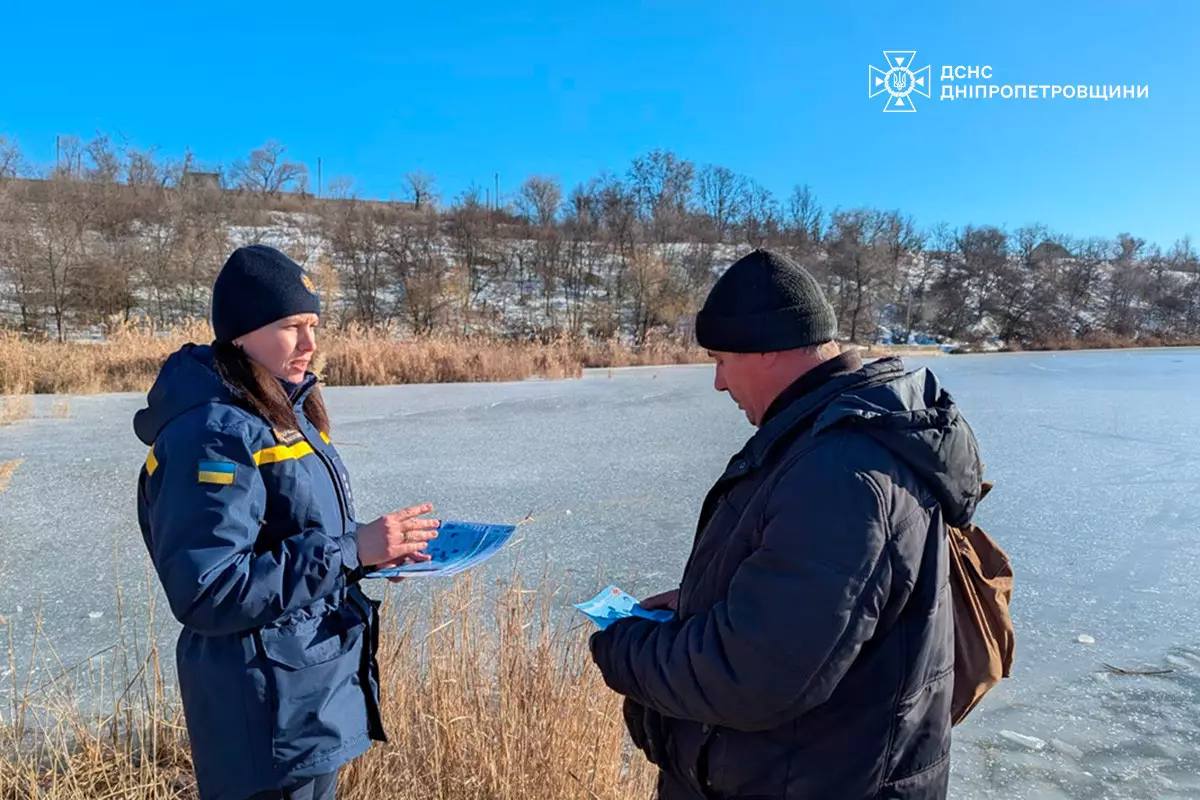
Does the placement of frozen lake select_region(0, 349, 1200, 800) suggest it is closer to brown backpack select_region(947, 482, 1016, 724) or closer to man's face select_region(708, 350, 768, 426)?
brown backpack select_region(947, 482, 1016, 724)

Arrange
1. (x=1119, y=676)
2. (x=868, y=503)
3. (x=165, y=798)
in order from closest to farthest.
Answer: (x=868, y=503), (x=165, y=798), (x=1119, y=676)

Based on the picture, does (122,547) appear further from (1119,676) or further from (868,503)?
(1119,676)

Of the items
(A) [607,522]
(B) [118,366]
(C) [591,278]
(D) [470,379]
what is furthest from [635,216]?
(A) [607,522]

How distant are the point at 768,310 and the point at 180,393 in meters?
0.93

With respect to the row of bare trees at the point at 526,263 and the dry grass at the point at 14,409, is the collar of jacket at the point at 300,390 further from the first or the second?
the row of bare trees at the point at 526,263

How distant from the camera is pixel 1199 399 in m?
10.6

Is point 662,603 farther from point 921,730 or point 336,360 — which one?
point 336,360

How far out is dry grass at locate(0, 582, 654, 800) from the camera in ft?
5.74

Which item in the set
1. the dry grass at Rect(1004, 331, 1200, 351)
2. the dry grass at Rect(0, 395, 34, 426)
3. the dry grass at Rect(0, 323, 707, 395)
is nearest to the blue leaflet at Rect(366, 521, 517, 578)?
the dry grass at Rect(0, 395, 34, 426)

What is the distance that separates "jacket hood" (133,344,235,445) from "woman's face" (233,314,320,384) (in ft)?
0.31

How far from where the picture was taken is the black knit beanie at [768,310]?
1.11 metres

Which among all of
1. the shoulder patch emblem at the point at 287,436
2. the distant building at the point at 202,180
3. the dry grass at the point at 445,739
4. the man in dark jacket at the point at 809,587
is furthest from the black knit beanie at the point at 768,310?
the distant building at the point at 202,180

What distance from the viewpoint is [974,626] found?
3.99ft

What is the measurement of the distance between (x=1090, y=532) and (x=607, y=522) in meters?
2.70
